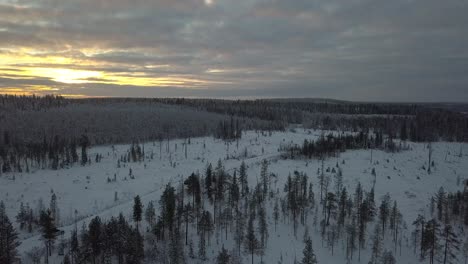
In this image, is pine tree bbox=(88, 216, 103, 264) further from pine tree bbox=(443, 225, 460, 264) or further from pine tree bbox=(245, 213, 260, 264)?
pine tree bbox=(443, 225, 460, 264)

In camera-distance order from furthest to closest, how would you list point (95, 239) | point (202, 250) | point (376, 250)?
point (376, 250) < point (202, 250) < point (95, 239)

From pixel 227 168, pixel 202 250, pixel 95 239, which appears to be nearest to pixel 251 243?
pixel 202 250

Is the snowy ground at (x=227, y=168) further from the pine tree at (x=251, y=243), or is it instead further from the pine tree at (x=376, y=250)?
the pine tree at (x=251, y=243)

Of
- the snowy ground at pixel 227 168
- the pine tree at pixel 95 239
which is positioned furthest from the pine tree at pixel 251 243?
the pine tree at pixel 95 239

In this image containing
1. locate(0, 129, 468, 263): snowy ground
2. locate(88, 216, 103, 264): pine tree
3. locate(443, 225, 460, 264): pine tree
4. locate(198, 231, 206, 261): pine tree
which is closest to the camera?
locate(88, 216, 103, 264): pine tree

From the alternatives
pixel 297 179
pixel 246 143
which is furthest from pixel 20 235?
pixel 246 143

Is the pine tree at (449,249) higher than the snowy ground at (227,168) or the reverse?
the reverse

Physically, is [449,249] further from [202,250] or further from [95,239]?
[95,239]

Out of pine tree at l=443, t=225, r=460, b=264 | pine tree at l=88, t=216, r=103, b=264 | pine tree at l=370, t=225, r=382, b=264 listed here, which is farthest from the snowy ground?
pine tree at l=88, t=216, r=103, b=264
